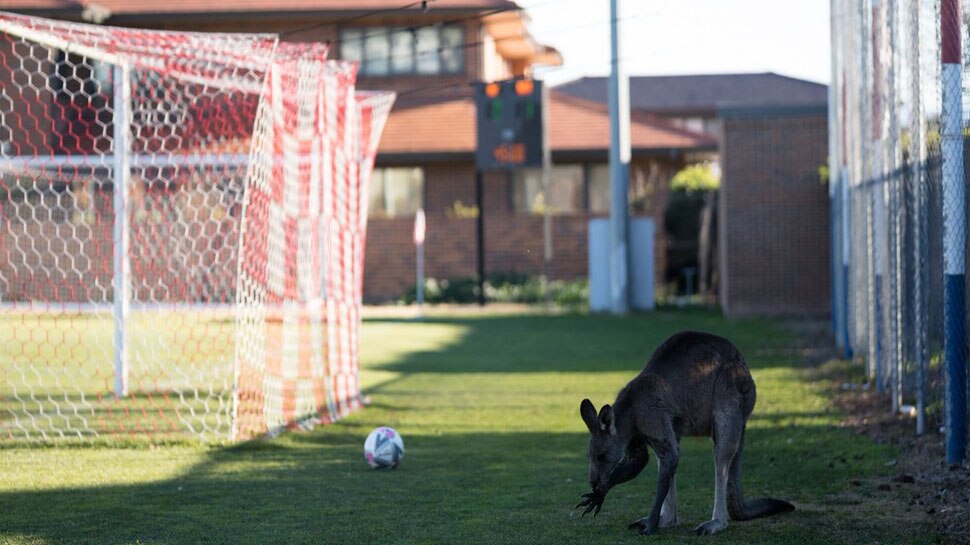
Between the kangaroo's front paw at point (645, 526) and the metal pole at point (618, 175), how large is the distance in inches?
803

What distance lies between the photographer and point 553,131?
120ft

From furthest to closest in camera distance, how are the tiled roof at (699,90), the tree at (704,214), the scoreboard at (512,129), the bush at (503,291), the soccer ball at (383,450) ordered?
the tiled roof at (699,90) < the bush at (503,291) < the tree at (704,214) < the scoreboard at (512,129) < the soccer ball at (383,450)

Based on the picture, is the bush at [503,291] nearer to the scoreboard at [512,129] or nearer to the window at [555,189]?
the window at [555,189]

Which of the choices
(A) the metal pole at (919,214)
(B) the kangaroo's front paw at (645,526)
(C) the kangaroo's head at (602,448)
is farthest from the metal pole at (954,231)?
(C) the kangaroo's head at (602,448)

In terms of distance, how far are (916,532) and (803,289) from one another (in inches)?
806

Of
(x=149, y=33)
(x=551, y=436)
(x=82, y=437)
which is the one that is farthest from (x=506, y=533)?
(x=149, y=33)

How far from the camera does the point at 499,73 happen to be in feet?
138

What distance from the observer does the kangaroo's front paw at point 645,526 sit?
6.76 metres

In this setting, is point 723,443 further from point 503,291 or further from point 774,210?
point 503,291

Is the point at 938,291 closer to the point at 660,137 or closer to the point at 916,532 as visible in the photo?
the point at 916,532

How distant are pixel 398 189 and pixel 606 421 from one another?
30675 millimetres

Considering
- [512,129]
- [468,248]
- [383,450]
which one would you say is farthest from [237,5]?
[383,450]

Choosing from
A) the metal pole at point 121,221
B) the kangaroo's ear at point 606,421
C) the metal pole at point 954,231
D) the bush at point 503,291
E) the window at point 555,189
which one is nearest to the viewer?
the kangaroo's ear at point 606,421

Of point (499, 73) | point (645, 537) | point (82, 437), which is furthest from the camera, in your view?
point (499, 73)
